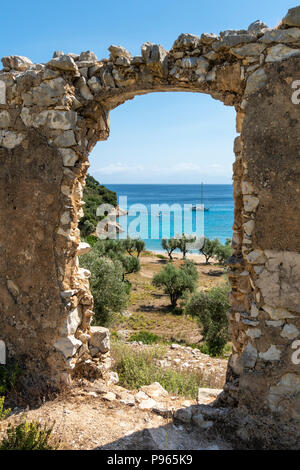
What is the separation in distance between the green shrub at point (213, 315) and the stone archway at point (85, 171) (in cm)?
732

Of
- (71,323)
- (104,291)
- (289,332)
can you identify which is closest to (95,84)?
(71,323)

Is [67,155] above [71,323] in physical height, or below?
above

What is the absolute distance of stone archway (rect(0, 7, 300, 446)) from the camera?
3.70 metres

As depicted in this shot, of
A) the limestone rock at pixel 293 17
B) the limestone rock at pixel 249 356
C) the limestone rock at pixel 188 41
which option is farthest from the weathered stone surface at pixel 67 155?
the limestone rock at pixel 249 356

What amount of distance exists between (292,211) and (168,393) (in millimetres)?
3116

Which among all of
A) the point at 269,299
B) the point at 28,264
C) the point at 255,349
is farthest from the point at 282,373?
the point at 28,264

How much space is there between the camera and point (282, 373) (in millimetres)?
3719

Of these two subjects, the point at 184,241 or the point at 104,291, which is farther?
the point at 184,241

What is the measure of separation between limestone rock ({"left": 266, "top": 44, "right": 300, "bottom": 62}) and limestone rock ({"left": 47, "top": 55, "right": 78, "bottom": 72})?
235 centimetres

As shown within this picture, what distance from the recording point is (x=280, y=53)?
12.1ft

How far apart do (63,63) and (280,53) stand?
2572 mm

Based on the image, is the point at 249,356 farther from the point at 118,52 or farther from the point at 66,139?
Answer: the point at 118,52

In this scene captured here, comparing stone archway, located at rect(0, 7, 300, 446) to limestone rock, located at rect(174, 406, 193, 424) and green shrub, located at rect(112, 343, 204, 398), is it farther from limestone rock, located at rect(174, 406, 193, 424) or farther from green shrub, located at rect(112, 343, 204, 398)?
green shrub, located at rect(112, 343, 204, 398)

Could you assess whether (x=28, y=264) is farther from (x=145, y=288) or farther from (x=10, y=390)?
(x=145, y=288)
